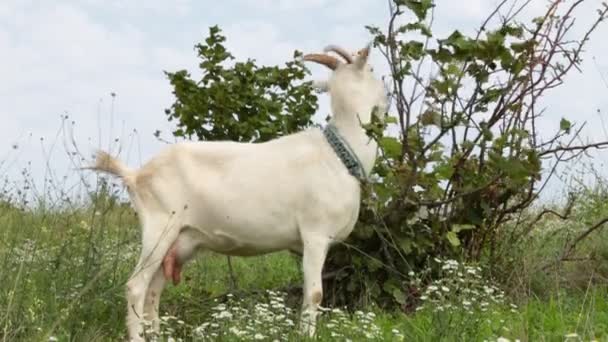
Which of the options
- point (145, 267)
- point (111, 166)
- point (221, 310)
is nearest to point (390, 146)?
point (221, 310)

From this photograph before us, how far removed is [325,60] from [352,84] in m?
0.24

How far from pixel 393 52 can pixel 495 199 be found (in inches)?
55.1

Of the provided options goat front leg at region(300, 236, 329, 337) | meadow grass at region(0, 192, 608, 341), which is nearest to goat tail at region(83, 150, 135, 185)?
meadow grass at region(0, 192, 608, 341)

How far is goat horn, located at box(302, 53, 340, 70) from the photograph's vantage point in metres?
6.64

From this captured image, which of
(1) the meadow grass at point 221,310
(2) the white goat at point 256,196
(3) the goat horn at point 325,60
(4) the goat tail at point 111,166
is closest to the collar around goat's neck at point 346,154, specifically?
(2) the white goat at point 256,196

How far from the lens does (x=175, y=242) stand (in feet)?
21.1

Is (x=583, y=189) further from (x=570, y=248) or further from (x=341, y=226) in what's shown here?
(x=341, y=226)

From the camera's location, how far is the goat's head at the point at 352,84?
21.5ft

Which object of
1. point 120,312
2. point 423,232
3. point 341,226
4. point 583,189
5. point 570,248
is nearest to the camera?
point 341,226

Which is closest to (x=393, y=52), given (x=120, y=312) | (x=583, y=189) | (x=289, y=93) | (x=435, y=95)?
(x=435, y=95)

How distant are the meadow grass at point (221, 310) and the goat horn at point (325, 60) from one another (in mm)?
1514

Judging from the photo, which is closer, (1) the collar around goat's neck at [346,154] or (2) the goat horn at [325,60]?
(1) the collar around goat's neck at [346,154]

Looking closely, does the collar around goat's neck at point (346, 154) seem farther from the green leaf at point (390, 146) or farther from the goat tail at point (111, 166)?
the goat tail at point (111, 166)

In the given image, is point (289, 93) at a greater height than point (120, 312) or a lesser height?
greater
